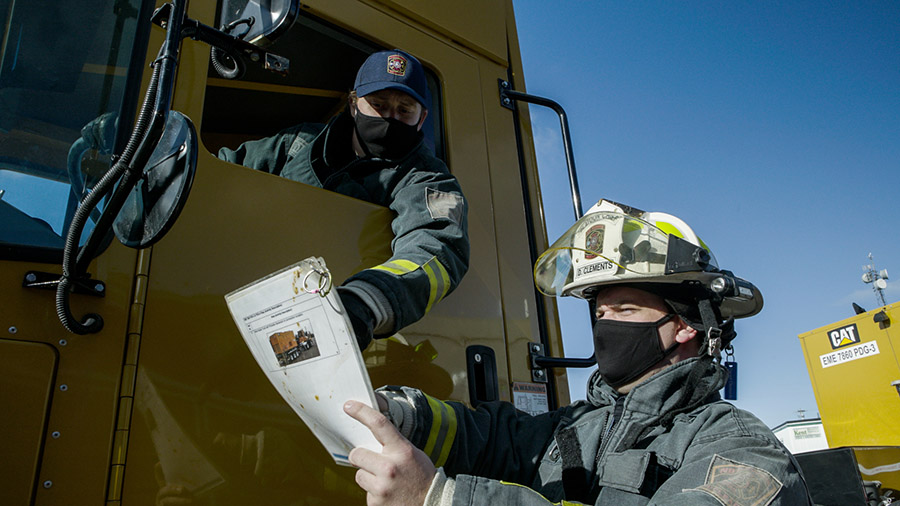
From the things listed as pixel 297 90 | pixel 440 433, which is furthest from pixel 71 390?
pixel 297 90

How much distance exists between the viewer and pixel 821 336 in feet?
19.6

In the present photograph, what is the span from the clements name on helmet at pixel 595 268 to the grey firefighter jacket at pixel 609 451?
34cm

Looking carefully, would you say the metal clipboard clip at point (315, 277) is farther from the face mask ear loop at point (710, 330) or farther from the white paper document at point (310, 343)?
the face mask ear loop at point (710, 330)

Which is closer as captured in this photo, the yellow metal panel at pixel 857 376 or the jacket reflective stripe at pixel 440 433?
the jacket reflective stripe at pixel 440 433

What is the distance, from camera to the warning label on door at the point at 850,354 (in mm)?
5453

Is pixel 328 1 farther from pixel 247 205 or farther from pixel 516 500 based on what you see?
pixel 516 500

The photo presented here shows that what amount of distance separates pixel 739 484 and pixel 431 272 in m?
0.89

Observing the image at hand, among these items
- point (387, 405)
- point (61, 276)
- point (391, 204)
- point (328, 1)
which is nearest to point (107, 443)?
point (61, 276)

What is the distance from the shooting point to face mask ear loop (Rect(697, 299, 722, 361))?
192cm

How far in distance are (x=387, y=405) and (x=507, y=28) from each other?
Result: 219 cm

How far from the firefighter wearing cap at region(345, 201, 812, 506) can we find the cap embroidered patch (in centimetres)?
77

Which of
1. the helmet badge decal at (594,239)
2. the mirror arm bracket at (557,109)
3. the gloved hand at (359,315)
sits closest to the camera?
the gloved hand at (359,315)

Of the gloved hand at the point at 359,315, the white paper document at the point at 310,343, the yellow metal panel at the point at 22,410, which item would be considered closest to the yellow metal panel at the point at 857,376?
the gloved hand at the point at 359,315

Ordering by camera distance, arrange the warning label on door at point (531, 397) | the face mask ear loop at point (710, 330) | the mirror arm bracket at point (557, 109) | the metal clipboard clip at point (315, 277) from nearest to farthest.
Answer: the metal clipboard clip at point (315, 277)
the face mask ear loop at point (710, 330)
the warning label on door at point (531, 397)
the mirror arm bracket at point (557, 109)
